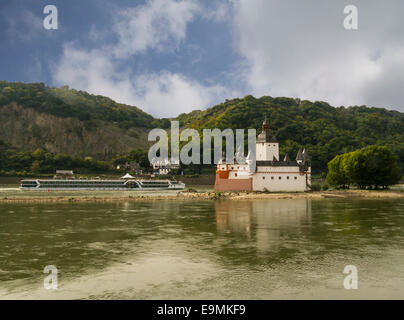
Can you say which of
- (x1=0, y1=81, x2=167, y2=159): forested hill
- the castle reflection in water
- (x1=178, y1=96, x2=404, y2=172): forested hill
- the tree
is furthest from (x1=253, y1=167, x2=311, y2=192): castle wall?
(x1=0, y1=81, x2=167, y2=159): forested hill

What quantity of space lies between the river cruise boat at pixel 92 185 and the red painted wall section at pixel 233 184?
17.2 m

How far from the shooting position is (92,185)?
7425cm

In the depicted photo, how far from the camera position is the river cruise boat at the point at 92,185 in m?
71.7

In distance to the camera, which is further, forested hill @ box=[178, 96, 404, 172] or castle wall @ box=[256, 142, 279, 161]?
forested hill @ box=[178, 96, 404, 172]

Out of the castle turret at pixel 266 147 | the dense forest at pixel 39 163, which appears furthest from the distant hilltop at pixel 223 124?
the castle turret at pixel 266 147

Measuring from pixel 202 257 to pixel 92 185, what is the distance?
201 ft

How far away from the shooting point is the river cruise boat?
71688mm

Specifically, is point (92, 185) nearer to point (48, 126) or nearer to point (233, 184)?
point (233, 184)

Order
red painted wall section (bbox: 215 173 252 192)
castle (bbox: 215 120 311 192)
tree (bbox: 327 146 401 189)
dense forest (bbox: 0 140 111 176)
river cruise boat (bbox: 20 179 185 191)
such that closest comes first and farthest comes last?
tree (bbox: 327 146 401 189) → castle (bbox: 215 120 311 192) → red painted wall section (bbox: 215 173 252 192) → river cruise boat (bbox: 20 179 185 191) → dense forest (bbox: 0 140 111 176)

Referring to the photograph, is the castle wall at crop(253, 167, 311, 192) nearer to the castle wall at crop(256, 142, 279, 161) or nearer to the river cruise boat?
the castle wall at crop(256, 142, 279, 161)

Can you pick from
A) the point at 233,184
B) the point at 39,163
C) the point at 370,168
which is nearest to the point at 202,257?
the point at 233,184

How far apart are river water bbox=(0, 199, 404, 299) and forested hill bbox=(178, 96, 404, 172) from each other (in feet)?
272

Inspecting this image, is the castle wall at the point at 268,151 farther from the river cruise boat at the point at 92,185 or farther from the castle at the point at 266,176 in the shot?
the river cruise boat at the point at 92,185
